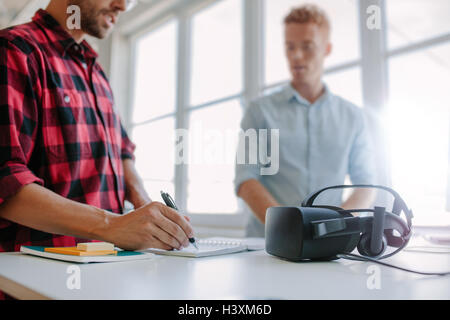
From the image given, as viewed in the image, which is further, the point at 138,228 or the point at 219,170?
the point at 219,170

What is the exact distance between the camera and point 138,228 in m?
0.73

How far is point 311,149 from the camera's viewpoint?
1.59 m

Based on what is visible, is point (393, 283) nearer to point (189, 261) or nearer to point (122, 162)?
point (189, 261)

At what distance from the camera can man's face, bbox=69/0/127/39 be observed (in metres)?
1.13

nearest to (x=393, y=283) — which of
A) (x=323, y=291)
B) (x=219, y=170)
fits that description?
(x=323, y=291)

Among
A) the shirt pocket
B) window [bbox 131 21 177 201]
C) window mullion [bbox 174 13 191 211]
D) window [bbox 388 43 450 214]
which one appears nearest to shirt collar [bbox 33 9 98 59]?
the shirt pocket

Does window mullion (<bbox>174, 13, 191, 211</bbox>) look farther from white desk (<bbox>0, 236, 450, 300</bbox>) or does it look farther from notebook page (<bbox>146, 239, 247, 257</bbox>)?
white desk (<bbox>0, 236, 450, 300</bbox>)

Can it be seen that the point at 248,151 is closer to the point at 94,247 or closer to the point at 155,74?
the point at 94,247

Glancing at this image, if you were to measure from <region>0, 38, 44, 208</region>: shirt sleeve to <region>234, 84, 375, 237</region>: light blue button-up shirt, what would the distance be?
80 centimetres

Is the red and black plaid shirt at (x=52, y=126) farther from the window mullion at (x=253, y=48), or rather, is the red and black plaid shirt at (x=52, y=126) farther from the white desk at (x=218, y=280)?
the window mullion at (x=253, y=48)

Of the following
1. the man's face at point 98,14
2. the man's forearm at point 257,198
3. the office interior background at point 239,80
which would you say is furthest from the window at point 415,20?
the man's face at point 98,14

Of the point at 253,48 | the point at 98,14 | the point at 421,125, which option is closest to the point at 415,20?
the point at 421,125

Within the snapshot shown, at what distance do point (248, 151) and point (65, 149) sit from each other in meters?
0.79
